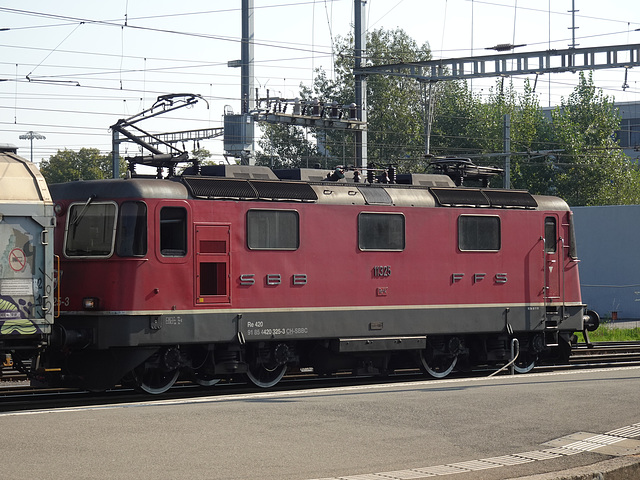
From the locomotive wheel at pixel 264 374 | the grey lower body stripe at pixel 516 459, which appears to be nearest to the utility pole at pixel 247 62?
the locomotive wheel at pixel 264 374

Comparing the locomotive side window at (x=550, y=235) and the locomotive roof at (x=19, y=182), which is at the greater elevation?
the locomotive roof at (x=19, y=182)

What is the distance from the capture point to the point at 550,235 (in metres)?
20.8

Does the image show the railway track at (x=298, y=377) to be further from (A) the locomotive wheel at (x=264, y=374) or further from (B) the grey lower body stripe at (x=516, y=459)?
(B) the grey lower body stripe at (x=516, y=459)

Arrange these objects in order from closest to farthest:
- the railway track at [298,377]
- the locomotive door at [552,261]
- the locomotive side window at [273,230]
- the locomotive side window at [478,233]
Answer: the railway track at [298,377], the locomotive side window at [273,230], the locomotive side window at [478,233], the locomotive door at [552,261]

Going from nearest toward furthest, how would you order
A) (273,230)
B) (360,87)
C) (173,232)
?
(173,232) → (273,230) → (360,87)

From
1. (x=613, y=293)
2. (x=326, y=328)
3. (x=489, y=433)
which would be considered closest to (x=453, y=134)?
(x=613, y=293)

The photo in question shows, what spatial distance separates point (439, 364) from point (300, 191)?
193 inches

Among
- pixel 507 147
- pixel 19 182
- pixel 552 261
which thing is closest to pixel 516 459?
pixel 19 182

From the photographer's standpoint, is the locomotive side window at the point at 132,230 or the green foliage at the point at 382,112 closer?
the locomotive side window at the point at 132,230

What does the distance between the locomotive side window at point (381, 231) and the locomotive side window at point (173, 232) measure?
3.60 meters

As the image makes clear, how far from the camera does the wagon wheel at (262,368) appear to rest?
16.7 m

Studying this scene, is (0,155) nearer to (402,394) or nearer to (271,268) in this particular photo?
(271,268)

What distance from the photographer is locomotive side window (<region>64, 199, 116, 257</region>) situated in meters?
15.0

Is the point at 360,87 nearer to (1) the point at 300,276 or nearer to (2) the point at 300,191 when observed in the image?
(2) the point at 300,191
